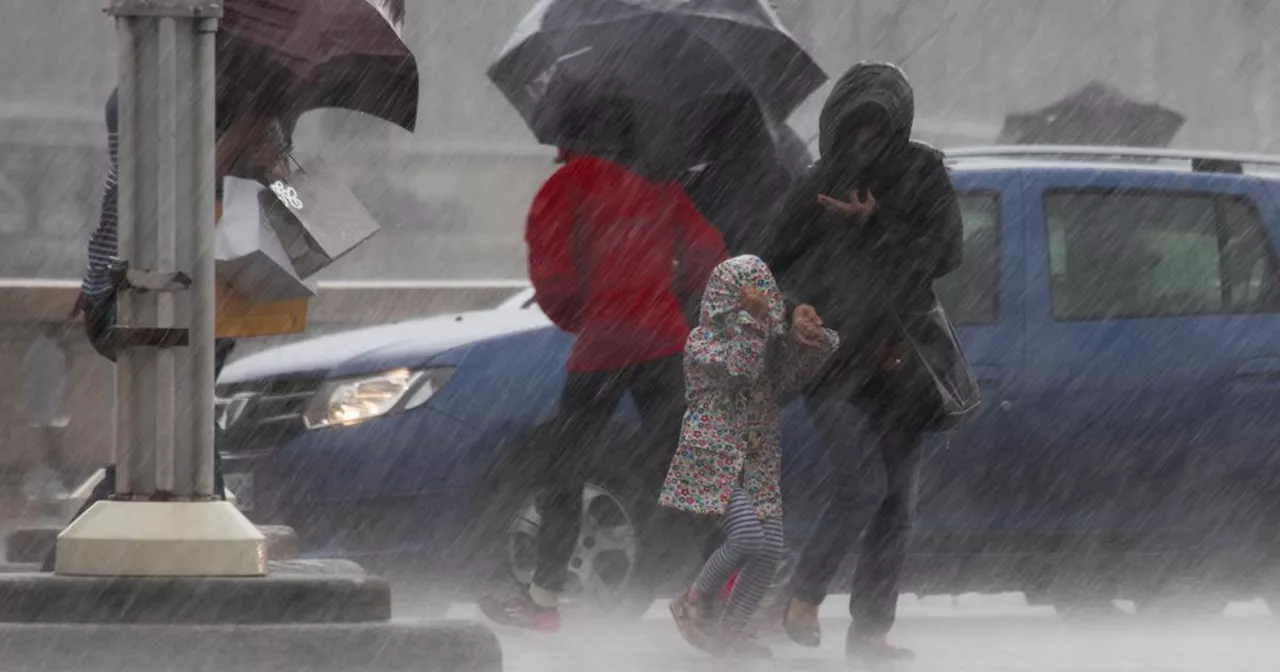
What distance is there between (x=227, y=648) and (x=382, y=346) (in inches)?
153

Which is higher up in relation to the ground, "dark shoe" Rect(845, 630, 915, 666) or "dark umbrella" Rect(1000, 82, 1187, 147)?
"dark umbrella" Rect(1000, 82, 1187, 147)

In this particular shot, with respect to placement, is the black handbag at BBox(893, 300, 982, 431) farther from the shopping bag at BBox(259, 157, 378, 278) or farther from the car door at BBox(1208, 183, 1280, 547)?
the shopping bag at BBox(259, 157, 378, 278)

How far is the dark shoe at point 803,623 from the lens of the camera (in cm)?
771

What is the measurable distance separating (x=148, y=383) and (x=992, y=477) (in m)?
4.07

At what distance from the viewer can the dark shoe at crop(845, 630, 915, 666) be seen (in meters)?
7.60

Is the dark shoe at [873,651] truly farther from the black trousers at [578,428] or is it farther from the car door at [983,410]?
the black trousers at [578,428]

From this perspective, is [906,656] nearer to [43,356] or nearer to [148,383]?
[148,383]

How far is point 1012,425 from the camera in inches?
333

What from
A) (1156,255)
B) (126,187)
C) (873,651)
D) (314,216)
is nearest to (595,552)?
(873,651)

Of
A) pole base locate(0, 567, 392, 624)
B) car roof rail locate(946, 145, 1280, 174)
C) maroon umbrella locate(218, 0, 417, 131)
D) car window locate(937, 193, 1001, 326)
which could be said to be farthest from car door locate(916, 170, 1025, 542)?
pole base locate(0, 567, 392, 624)

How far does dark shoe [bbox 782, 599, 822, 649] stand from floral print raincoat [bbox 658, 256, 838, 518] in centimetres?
43

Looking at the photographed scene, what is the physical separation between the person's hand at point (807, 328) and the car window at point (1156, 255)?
1627mm

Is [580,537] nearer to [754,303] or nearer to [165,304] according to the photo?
[754,303]

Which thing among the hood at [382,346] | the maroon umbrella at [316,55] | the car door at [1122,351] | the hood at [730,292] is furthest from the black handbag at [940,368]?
the maroon umbrella at [316,55]
